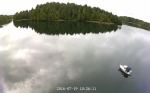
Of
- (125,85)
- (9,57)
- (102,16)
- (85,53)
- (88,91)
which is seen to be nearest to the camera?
(88,91)

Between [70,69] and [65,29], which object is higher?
[65,29]

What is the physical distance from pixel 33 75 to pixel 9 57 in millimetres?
15198

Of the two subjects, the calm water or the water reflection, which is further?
the water reflection

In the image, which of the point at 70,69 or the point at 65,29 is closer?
the point at 70,69

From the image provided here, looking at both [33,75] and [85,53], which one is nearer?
[33,75]

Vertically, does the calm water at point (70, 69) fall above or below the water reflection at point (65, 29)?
below

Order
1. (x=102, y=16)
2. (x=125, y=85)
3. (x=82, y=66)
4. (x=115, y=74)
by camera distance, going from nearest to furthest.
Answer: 1. (x=125, y=85)
2. (x=115, y=74)
3. (x=82, y=66)
4. (x=102, y=16)

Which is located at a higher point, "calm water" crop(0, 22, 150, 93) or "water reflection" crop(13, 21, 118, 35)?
"water reflection" crop(13, 21, 118, 35)

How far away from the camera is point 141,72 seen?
5384 centimetres

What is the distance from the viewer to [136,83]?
46.9 meters

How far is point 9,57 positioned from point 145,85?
36071mm

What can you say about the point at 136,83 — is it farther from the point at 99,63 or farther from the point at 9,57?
the point at 9,57

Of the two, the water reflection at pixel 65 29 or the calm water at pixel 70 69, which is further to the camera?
the water reflection at pixel 65 29

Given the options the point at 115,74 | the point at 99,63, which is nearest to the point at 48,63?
the point at 99,63
